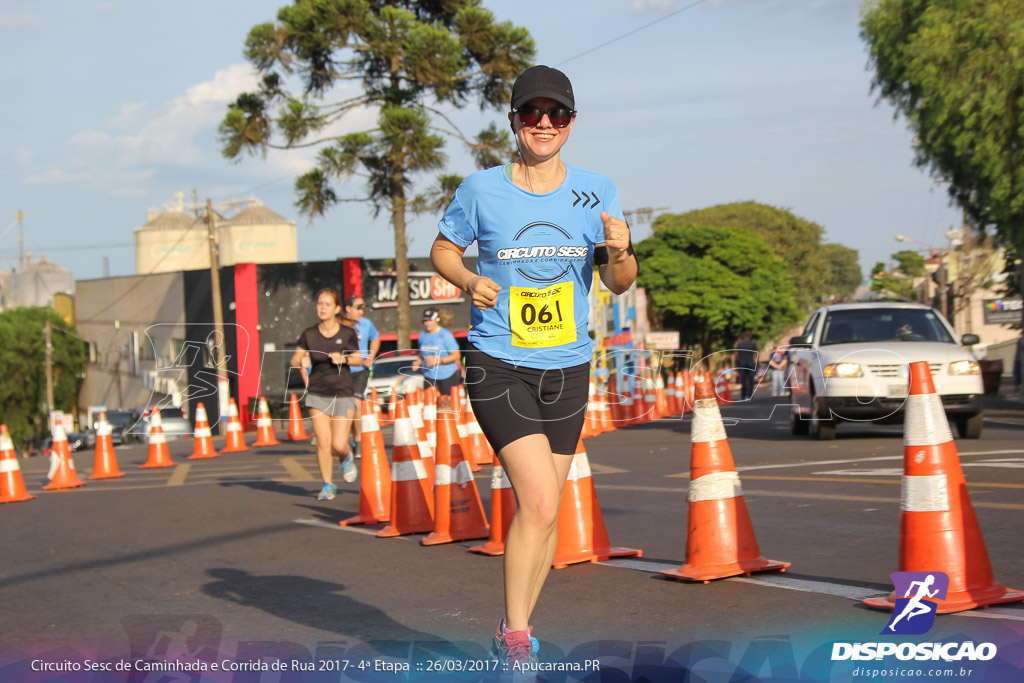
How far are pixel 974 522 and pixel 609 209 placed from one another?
6.86 ft

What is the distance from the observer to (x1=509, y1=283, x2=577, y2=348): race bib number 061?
3982 millimetres

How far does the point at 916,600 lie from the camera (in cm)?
450


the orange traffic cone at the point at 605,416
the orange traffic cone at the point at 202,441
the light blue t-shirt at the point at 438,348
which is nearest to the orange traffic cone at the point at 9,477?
the light blue t-shirt at the point at 438,348

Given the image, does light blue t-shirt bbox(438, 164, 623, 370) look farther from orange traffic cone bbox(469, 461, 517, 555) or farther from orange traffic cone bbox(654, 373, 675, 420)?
orange traffic cone bbox(654, 373, 675, 420)

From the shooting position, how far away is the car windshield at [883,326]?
13.7 metres

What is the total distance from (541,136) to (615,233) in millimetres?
451

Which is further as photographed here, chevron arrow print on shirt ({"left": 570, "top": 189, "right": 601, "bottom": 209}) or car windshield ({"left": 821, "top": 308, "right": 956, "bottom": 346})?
car windshield ({"left": 821, "top": 308, "right": 956, "bottom": 346})

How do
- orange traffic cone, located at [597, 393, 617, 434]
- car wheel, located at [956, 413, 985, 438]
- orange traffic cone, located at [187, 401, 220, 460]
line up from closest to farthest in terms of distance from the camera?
car wheel, located at [956, 413, 985, 438] < orange traffic cone, located at [187, 401, 220, 460] < orange traffic cone, located at [597, 393, 617, 434]

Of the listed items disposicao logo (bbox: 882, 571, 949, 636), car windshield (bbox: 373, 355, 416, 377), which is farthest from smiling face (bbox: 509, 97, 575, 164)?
car windshield (bbox: 373, 355, 416, 377)

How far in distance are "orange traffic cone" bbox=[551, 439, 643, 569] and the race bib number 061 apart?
2.47 meters

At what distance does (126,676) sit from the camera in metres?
4.48

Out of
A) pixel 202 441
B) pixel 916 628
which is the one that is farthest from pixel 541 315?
pixel 202 441

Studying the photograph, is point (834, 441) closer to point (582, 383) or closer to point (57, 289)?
point (582, 383)

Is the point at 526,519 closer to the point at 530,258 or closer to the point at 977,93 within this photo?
the point at 530,258
